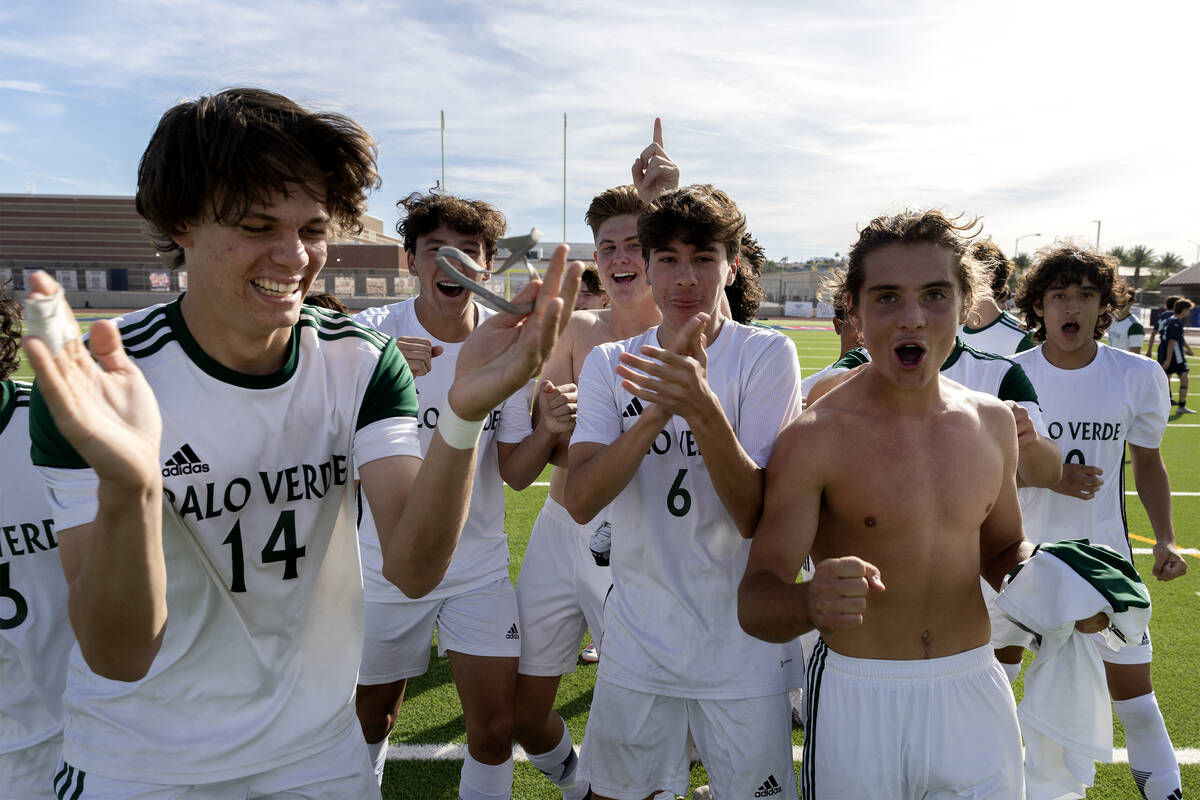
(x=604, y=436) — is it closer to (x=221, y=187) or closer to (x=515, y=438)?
(x=515, y=438)

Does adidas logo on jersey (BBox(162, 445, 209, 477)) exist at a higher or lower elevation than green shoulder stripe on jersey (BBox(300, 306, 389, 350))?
lower

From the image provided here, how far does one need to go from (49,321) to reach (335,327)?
1.06m

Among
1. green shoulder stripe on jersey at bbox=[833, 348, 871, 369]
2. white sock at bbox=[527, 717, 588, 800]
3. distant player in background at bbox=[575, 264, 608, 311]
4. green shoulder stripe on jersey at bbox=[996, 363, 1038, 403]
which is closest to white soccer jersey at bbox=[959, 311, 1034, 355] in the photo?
green shoulder stripe on jersey at bbox=[996, 363, 1038, 403]

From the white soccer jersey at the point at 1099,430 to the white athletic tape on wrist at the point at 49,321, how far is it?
425cm

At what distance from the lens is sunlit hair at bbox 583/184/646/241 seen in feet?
13.3

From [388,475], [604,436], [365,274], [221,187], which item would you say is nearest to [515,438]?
[604,436]

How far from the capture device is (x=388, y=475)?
211cm

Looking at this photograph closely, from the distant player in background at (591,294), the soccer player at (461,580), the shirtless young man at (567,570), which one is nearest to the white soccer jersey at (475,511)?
the soccer player at (461,580)

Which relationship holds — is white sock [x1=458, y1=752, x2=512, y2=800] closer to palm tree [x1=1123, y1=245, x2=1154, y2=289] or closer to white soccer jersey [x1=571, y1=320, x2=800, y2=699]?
white soccer jersey [x1=571, y1=320, x2=800, y2=699]

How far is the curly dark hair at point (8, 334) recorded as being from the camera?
103 inches

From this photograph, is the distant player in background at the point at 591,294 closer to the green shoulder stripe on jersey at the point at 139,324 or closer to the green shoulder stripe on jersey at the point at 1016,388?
the green shoulder stripe on jersey at the point at 1016,388

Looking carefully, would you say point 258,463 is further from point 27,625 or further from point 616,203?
point 616,203

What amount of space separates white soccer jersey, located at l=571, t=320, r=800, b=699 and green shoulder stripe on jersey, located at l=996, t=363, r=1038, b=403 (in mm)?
1182

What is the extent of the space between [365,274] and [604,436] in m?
51.3
